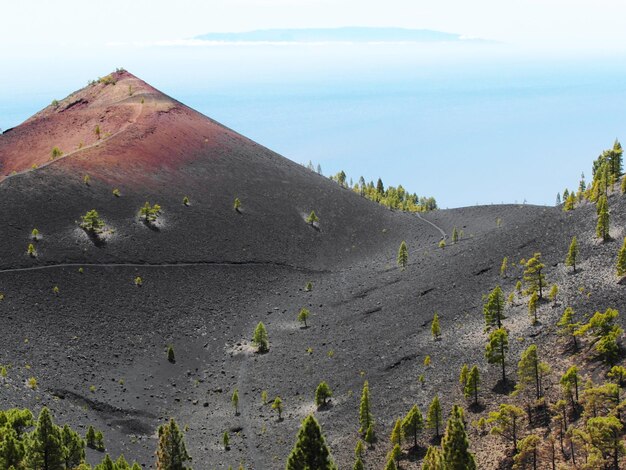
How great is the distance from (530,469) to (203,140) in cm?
10530

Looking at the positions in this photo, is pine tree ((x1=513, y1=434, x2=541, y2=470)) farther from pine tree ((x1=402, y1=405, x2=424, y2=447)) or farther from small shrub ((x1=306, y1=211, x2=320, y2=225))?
small shrub ((x1=306, y1=211, x2=320, y2=225))

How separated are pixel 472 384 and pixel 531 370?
5164mm

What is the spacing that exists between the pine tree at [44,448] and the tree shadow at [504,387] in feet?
115

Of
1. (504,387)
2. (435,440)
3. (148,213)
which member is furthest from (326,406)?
(148,213)

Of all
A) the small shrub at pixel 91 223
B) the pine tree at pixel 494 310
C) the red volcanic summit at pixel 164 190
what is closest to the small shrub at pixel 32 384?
the red volcanic summit at pixel 164 190

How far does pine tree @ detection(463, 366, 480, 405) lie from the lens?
55.6 metres

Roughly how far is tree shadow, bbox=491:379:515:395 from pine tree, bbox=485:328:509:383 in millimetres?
321

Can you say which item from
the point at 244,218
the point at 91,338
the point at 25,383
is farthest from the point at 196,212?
the point at 25,383

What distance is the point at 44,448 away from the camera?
4228cm

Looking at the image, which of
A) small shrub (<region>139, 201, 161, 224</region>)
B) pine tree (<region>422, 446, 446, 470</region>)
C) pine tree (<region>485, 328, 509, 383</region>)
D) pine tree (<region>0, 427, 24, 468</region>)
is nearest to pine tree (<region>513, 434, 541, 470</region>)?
pine tree (<region>422, 446, 446, 470</region>)

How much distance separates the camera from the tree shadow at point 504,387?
5641cm

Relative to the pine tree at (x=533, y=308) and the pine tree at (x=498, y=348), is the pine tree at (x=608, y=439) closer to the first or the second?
the pine tree at (x=498, y=348)

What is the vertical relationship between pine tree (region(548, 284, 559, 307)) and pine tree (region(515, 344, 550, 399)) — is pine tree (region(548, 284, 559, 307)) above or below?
above

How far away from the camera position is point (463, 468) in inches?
1633
